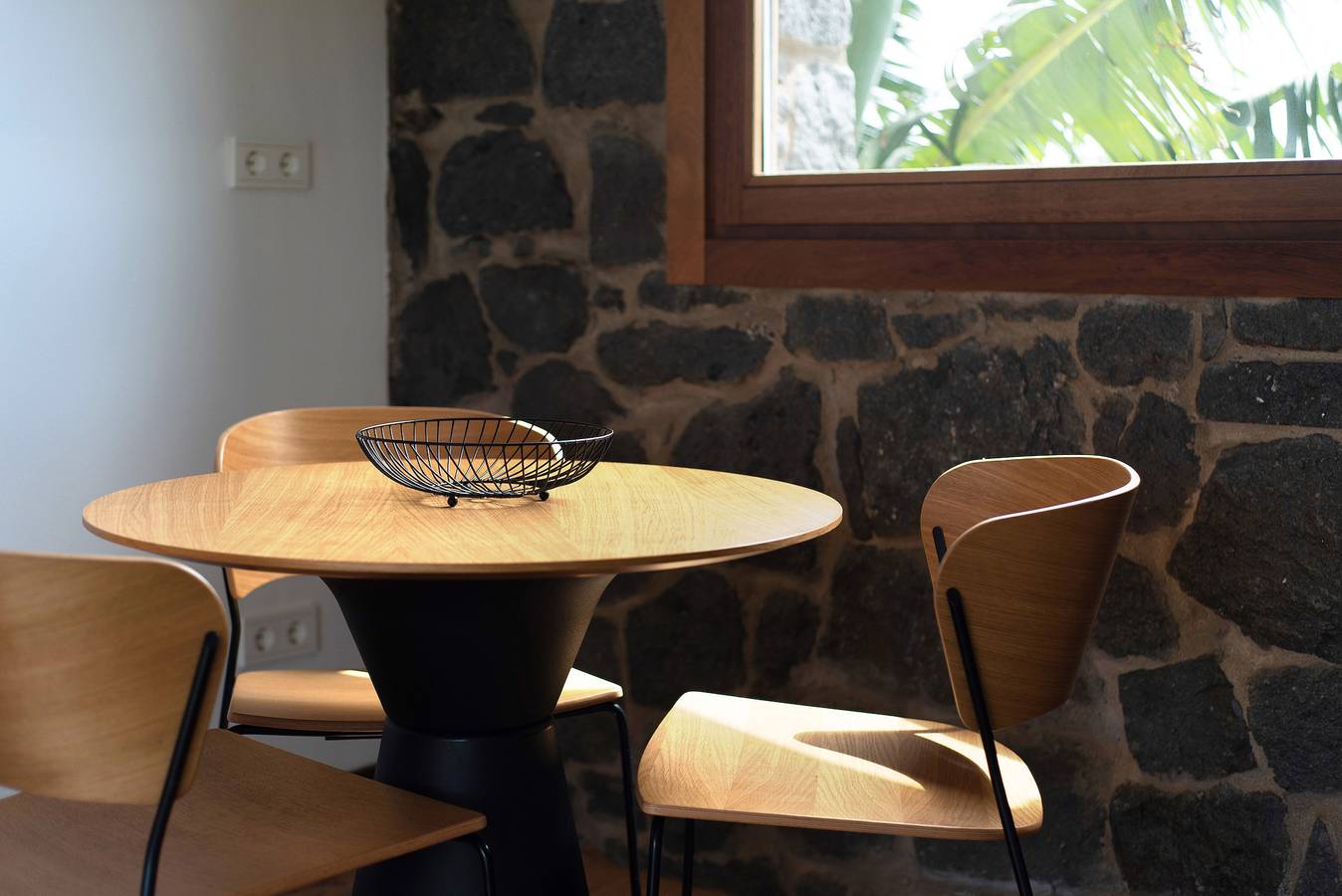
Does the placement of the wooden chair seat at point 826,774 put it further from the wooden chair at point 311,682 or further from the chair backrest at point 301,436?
the chair backrest at point 301,436

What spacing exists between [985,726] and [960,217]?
3.68 feet

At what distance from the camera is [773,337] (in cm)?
281

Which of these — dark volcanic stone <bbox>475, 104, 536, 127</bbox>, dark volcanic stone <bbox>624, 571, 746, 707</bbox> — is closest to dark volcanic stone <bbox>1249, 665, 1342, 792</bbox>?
dark volcanic stone <bbox>624, 571, 746, 707</bbox>

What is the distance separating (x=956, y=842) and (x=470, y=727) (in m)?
1.12

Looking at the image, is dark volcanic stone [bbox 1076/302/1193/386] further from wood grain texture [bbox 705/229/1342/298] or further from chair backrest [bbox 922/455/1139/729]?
chair backrest [bbox 922/455/1139/729]

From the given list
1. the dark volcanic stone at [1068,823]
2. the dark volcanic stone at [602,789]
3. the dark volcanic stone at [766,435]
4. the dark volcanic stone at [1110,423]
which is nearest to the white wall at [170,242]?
the dark volcanic stone at [602,789]

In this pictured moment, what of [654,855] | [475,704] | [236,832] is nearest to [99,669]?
[236,832]

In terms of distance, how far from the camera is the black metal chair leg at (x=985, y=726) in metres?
1.76

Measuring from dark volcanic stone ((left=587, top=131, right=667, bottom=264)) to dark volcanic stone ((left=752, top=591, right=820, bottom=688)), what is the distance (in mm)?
748

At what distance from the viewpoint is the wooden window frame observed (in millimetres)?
2316

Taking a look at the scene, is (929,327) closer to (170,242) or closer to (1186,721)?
(1186,721)

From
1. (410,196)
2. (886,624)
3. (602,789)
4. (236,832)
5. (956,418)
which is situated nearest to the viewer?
(236,832)

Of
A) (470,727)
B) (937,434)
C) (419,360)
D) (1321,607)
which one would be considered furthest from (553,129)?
(1321,607)

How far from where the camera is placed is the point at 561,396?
310 cm
